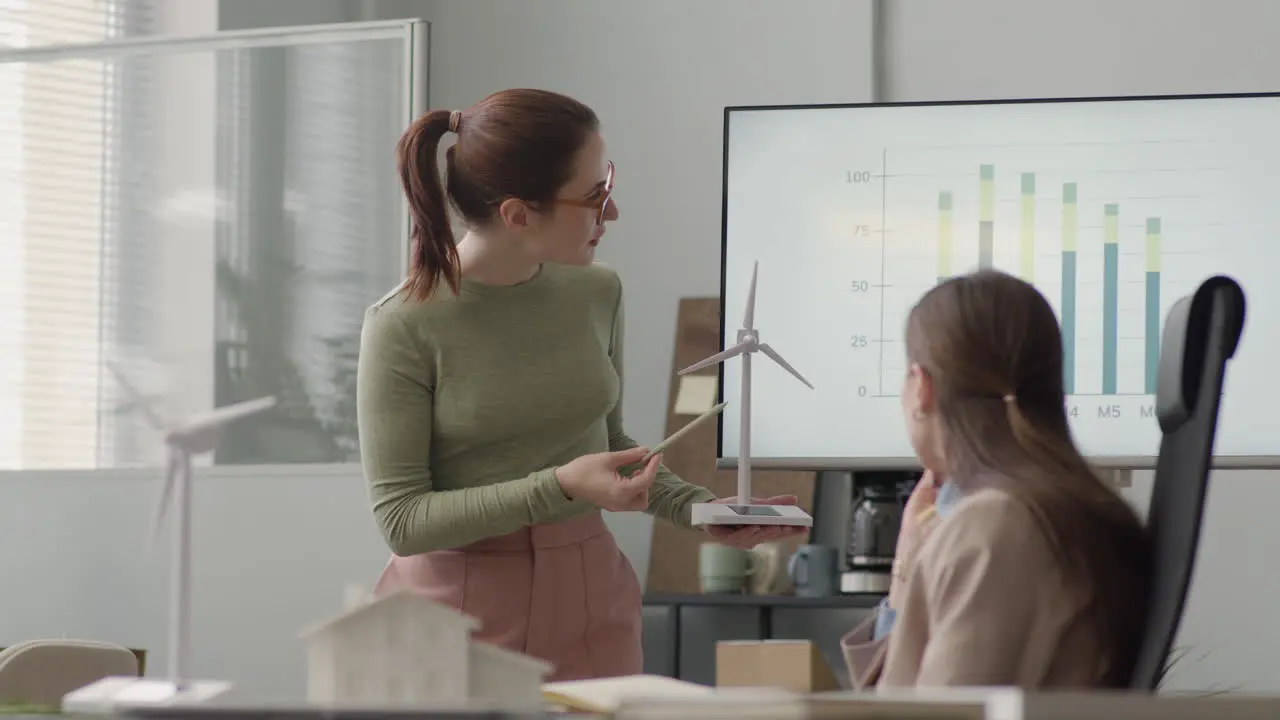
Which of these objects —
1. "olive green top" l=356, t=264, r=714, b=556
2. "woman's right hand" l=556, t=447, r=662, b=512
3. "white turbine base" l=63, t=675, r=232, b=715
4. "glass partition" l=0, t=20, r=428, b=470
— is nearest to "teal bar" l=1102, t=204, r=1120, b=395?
"olive green top" l=356, t=264, r=714, b=556

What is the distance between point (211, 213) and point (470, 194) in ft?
5.18

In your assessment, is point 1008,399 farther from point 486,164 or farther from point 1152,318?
point 1152,318

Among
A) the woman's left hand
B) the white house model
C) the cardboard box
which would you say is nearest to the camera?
the white house model

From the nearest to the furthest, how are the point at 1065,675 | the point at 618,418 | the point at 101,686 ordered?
the point at 101,686 < the point at 1065,675 < the point at 618,418

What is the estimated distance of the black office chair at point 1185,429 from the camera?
3.97ft

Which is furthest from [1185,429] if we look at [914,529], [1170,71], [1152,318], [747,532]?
[1170,71]

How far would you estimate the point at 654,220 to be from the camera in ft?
14.4

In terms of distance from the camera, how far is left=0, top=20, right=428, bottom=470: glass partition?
3346 mm

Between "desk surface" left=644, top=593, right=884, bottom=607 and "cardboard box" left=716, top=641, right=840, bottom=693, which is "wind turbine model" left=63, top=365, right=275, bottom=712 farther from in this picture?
"desk surface" left=644, top=593, right=884, bottom=607

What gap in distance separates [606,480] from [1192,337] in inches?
29.1

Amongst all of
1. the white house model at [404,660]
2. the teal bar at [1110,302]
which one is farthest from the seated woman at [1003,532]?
the teal bar at [1110,302]

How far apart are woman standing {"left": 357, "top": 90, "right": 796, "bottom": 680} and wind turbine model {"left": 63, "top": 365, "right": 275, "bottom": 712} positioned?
0.69 meters

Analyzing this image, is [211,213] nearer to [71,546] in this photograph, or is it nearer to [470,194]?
[71,546]

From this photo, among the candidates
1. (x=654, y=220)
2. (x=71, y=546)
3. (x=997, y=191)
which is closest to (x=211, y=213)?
(x=71, y=546)
